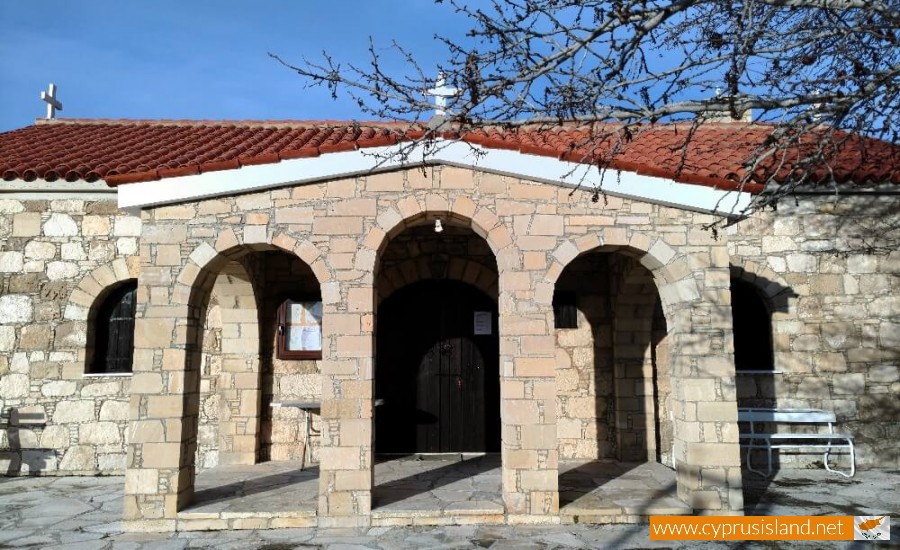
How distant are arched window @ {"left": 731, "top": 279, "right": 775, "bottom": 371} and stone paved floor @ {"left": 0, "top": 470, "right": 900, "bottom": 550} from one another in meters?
1.78

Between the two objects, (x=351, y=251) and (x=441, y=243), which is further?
(x=441, y=243)

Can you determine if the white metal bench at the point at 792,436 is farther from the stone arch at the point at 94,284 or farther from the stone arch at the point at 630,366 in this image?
the stone arch at the point at 94,284

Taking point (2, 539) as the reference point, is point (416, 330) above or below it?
above

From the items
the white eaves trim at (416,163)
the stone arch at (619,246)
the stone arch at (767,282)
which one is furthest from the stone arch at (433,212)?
the stone arch at (767,282)

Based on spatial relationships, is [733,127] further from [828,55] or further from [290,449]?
[290,449]

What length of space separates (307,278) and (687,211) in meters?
4.35

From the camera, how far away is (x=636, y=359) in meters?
7.29

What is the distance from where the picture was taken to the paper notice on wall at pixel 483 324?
302 inches

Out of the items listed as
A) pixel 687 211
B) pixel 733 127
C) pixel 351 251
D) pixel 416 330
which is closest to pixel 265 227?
pixel 351 251

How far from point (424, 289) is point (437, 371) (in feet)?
3.28

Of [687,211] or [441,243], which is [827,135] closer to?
[687,211]

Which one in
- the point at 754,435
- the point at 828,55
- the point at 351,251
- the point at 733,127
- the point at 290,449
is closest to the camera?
the point at 828,55

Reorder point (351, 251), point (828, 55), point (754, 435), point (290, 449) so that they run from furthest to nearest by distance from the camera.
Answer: point (290, 449)
point (754, 435)
point (351, 251)
point (828, 55)

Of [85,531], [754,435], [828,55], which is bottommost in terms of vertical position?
[85,531]
